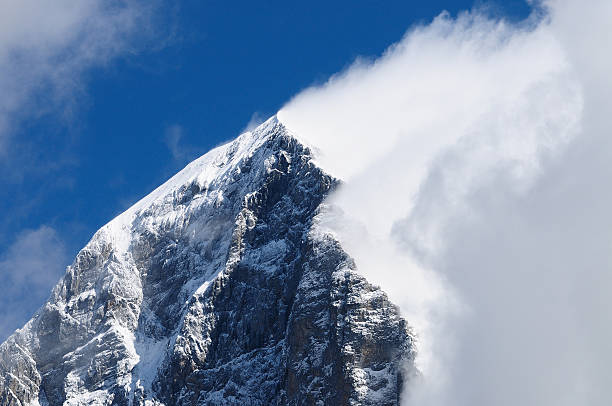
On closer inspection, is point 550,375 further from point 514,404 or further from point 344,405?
point 344,405

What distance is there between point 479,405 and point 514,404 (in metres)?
5.15

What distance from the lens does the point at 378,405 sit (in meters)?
198

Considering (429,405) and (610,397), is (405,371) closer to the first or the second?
(429,405)

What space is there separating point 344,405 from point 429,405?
464 inches

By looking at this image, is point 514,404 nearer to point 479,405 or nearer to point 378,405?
point 479,405

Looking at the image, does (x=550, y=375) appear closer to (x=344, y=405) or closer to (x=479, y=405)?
(x=479, y=405)

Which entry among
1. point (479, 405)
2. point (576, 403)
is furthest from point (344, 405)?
point (576, 403)

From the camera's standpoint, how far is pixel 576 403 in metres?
192

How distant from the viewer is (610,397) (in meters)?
190

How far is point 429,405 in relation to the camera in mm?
198125

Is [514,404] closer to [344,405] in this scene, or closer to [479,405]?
[479,405]

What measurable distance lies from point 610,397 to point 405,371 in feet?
93.2

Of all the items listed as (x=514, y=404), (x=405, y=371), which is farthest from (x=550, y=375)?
(x=405, y=371)

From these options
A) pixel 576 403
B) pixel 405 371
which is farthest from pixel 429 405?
pixel 576 403
